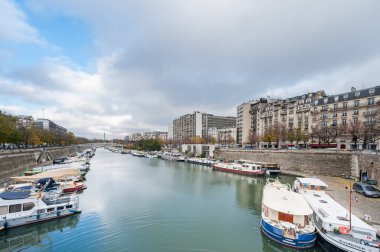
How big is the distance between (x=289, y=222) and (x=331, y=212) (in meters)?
3.16

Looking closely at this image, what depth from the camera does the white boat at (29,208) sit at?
57.7ft

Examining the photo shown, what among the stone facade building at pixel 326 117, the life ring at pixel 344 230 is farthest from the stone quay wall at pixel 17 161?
the stone facade building at pixel 326 117

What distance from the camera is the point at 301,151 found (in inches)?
1928

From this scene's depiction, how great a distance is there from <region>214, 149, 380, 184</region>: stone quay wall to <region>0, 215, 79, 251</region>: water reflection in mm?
40513

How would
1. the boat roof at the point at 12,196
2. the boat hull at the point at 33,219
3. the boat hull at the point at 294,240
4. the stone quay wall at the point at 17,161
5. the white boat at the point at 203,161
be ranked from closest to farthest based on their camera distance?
the boat hull at the point at 294,240
the boat hull at the point at 33,219
the boat roof at the point at 12,196
the stone quay wall at the point at 17,161
the white boat at the point at 203,161

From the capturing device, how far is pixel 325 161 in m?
43.0

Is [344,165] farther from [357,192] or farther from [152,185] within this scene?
[152,185]

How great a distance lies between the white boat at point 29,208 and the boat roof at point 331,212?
23077mm

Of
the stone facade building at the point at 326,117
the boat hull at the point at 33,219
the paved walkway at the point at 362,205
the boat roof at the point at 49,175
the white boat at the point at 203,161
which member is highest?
the stone facade building at the point at 326,117

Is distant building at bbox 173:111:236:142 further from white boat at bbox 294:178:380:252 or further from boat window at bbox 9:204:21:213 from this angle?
white boat at bbox 294:178:380:252

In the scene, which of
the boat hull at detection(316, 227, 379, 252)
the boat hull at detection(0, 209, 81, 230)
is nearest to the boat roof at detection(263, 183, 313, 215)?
the boat hull at detection(316, 227, 379, 252)

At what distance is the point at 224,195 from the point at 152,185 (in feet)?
43.6

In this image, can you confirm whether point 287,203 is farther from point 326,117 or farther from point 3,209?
point 326,117

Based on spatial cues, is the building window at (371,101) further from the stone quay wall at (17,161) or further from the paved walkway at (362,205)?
the stone quay wall at (17,161)
